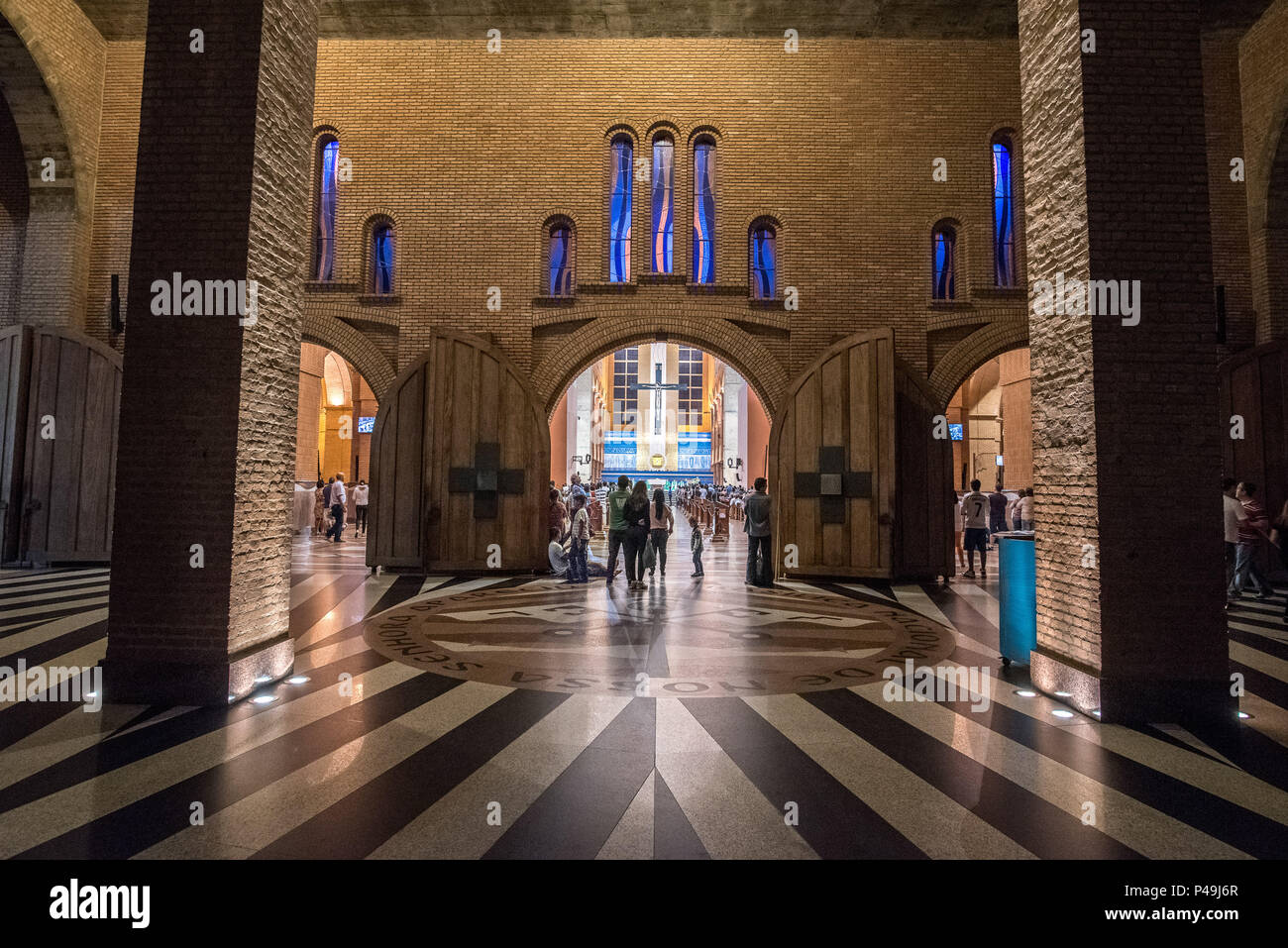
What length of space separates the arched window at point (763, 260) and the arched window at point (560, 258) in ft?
11.6

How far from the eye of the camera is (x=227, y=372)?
15.6 feet

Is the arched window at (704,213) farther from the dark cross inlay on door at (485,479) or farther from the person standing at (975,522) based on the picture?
the person standing at (975,522)

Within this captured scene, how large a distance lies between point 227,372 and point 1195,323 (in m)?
6.99

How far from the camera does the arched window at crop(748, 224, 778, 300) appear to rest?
1245cm

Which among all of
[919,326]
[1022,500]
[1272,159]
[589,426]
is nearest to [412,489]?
[919,326]

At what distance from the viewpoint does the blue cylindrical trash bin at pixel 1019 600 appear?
18.1 feet

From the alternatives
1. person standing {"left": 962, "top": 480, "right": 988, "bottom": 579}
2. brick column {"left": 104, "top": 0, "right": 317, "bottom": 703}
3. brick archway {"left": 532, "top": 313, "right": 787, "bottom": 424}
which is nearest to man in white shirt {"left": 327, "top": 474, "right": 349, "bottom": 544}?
brick archway {"left": 532, "top": 313, "right": 787, "bottom": 424}

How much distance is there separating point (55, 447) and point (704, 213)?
12.3 m

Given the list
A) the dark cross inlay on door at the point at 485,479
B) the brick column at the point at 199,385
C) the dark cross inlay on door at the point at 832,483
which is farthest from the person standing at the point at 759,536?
the brick column at the point at 199,385

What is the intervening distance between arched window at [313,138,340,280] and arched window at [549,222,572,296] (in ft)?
14.0

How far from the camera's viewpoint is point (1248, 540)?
8648mm

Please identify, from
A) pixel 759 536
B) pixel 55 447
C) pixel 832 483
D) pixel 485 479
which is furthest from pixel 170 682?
pixel 55 447
